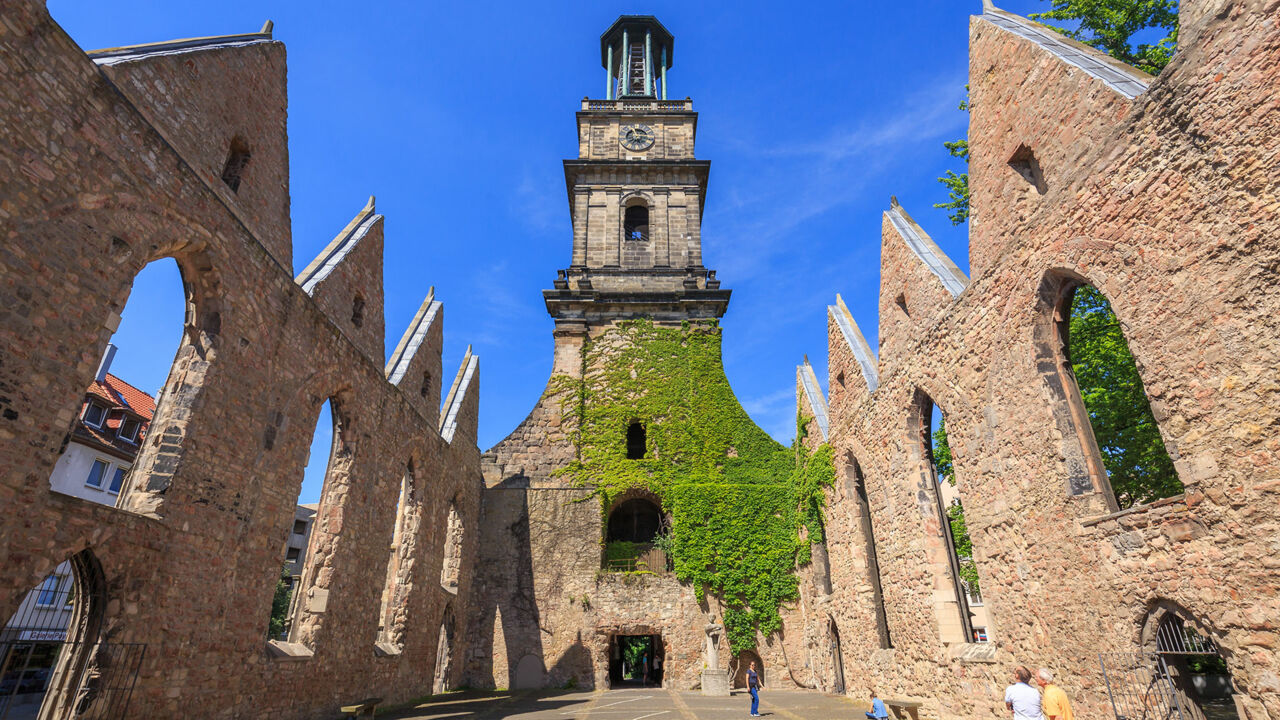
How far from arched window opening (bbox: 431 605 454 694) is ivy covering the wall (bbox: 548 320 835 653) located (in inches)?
222

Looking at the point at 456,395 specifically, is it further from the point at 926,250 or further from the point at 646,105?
the point at 646,105

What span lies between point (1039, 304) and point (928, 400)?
11.9 ft

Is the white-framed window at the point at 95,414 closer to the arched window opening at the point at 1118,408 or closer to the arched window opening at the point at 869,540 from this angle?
the arched window opening at the point at 869,540

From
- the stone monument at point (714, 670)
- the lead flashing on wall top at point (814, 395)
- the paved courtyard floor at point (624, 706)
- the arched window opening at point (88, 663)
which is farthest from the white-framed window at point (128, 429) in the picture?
the lead flashing on wall top at point (814, 395)

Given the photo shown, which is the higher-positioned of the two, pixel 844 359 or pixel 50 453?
pixel 844 359

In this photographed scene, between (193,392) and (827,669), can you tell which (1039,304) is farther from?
(827,669)

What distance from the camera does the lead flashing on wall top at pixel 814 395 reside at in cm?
1631

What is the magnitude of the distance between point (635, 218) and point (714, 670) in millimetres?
18111

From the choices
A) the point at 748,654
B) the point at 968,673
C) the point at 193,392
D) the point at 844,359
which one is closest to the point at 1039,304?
the point at 968,673

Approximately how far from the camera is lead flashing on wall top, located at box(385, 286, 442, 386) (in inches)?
536

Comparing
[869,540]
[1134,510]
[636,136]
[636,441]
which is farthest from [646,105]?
[1134,510]

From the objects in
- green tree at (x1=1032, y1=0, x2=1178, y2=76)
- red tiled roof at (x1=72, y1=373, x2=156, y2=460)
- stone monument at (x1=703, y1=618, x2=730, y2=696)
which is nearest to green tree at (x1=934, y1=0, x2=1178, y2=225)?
green tree at (x1=1032, y1=0, x2=1178, y2=76)

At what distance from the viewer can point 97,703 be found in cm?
571

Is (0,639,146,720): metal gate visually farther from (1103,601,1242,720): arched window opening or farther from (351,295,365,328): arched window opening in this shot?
(1103,601,1242,720): arched window opening
